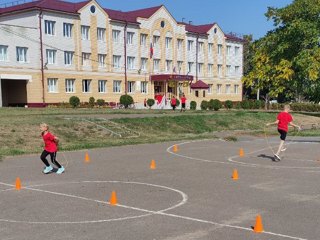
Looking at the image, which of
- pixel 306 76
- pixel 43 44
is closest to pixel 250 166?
pixel 306 76

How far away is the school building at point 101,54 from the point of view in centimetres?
5138

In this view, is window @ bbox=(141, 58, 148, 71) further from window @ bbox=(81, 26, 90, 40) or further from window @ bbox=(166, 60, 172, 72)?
window @ bbox=(81, 26, 90, 40)

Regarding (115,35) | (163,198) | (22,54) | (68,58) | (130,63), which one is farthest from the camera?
(130,63)

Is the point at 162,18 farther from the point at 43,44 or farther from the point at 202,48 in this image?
the point at 43,44

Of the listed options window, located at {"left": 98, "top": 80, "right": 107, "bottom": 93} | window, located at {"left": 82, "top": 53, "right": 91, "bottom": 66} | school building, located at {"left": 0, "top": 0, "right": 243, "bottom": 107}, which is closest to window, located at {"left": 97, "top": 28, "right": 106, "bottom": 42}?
school building, located at {"left": 0, "top": 0, "right": 243, "bottom": 107}

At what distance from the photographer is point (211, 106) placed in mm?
57938

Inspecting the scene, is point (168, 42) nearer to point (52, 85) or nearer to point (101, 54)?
point (101, 54)

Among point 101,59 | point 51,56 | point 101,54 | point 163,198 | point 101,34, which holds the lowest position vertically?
point 163,198

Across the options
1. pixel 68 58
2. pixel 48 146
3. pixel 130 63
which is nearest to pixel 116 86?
pixel 130 63

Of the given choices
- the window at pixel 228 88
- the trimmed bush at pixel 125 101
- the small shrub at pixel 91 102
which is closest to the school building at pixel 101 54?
the window at pixel 228 88

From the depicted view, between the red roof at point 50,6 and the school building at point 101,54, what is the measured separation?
143 mm

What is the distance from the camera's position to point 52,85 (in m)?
53.5

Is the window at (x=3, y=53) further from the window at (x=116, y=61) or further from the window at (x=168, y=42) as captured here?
the window at (x=168, y=42)

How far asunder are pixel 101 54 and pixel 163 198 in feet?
169
